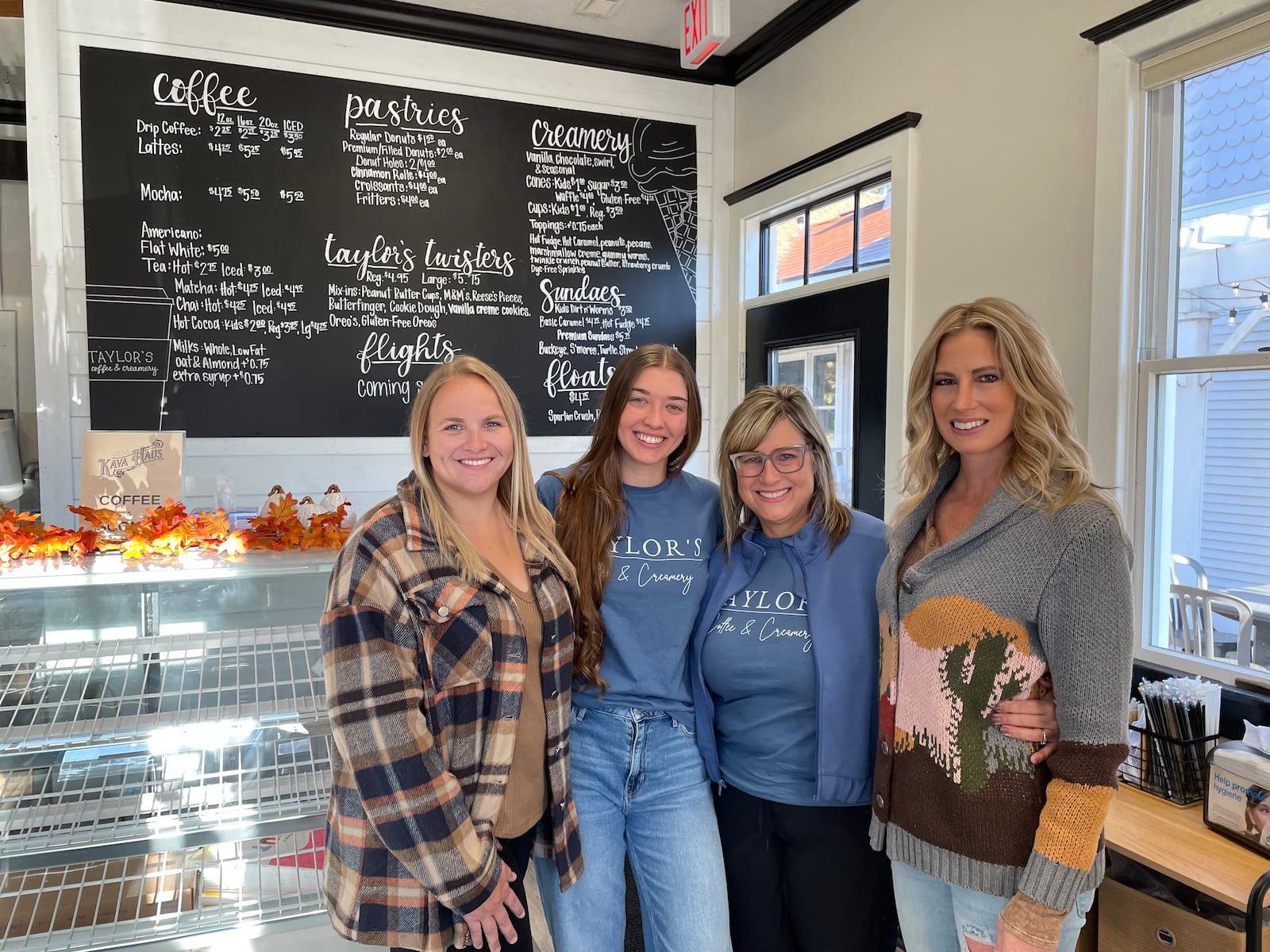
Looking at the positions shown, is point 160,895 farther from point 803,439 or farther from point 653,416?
point 803,439

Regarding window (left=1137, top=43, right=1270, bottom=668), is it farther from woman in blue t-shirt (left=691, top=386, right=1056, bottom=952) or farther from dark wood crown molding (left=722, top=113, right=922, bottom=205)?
woman in blue t-shirt (left=691, top=386, right=1056, bottom=952)

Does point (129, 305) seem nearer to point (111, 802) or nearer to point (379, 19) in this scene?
point (379, 19)

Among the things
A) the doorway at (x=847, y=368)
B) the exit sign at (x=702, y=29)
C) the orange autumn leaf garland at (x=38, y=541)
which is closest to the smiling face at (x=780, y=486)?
the orange autumn leaf garland at (x=38, y=541)

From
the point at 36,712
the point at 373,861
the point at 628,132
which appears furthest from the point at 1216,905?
the point at 628,132

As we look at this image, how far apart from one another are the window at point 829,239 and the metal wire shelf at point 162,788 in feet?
8.65

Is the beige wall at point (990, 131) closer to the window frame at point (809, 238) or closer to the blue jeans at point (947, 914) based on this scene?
the window frame at point (809, 238)

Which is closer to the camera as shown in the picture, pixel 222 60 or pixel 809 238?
pixel 222 60

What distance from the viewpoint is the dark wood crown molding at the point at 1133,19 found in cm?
210

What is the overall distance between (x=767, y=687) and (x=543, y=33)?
10.7 ft

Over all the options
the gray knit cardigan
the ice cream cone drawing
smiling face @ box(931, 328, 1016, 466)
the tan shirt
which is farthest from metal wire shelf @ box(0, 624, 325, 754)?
the ice cream cone drawing

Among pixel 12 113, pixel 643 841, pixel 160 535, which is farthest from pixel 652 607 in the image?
pixel 12 113

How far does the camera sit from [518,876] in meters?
1.40

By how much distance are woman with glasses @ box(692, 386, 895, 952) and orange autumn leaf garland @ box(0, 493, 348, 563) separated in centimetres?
105

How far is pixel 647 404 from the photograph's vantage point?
1656 mm
